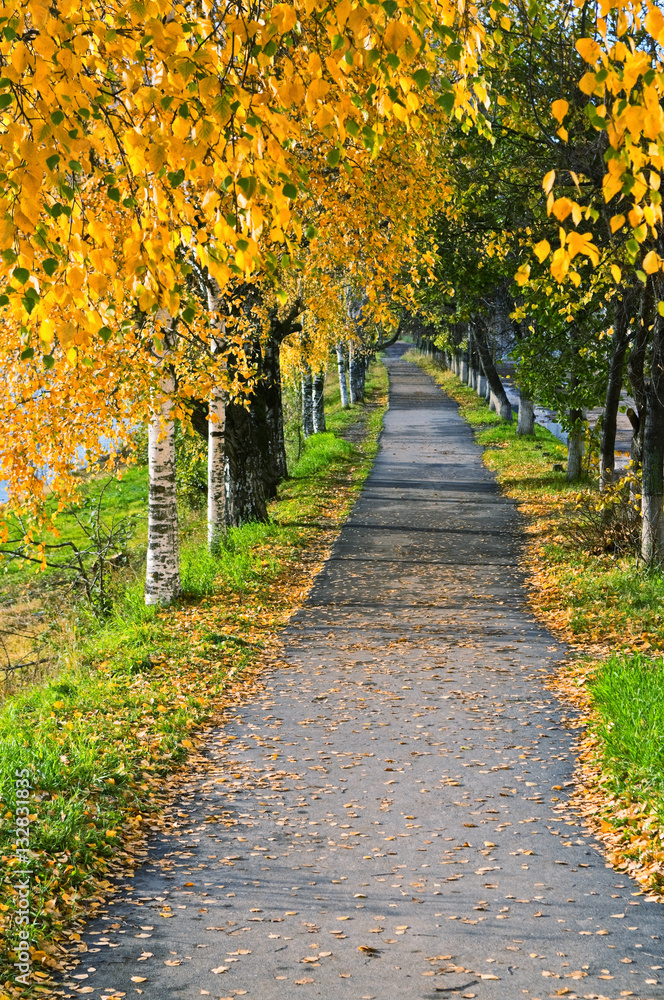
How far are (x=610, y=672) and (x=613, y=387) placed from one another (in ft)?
23.9

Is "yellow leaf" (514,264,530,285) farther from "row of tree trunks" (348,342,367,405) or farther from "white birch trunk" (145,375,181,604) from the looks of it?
"row of tree trunks" (348,342,367,405)

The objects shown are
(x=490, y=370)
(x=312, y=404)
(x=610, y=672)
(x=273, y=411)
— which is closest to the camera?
(x=610, y=672)

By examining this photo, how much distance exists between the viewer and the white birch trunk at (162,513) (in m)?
11.8

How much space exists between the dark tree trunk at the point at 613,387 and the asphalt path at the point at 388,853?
4642 millimetres

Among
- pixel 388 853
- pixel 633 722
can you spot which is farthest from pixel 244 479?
pixel 388 853

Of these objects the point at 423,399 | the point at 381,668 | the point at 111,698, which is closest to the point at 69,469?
the point at 111,698

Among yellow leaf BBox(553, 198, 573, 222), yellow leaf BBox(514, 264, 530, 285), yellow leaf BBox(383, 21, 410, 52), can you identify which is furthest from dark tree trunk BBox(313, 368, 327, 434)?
yellow leaf BBox(553, 198, 573, 222)

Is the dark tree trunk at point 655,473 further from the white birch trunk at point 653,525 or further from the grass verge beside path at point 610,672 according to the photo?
the grass verge beside path at point 610,672

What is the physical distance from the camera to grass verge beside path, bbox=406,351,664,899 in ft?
20.4

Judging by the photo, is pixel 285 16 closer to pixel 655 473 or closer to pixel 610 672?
pixel 610 672

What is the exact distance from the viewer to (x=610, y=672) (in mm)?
8758

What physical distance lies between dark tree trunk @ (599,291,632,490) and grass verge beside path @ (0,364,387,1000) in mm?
4700

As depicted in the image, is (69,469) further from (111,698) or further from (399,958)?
(399,958)

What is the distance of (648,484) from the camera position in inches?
470
